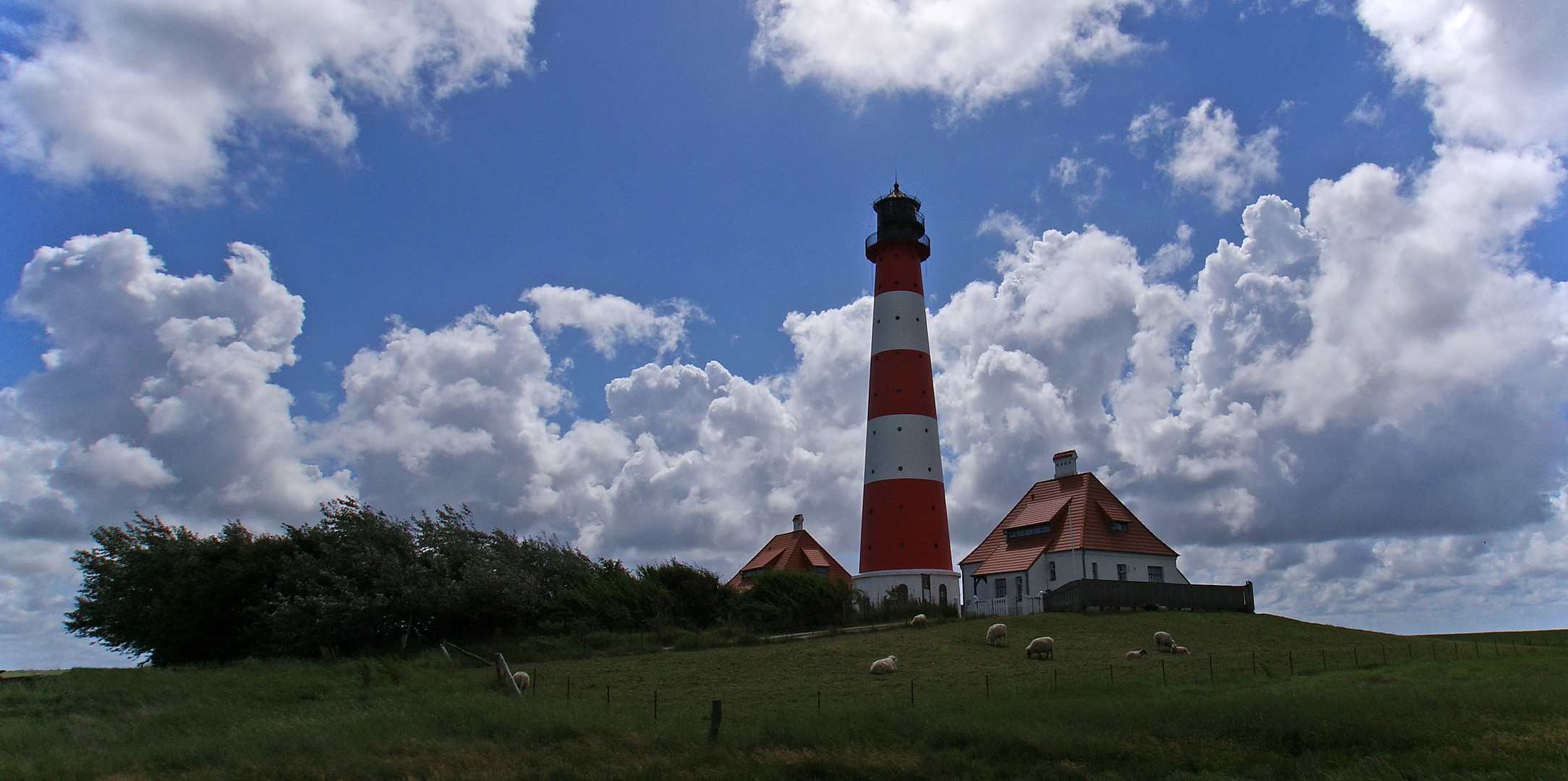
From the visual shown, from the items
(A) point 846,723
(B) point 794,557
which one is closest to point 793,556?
(B) point 794,557

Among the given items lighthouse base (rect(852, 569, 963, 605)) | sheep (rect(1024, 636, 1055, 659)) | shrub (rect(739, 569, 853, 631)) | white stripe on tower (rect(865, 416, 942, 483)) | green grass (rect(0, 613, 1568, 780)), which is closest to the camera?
green grass (rect(0, 613, 1568, 780))

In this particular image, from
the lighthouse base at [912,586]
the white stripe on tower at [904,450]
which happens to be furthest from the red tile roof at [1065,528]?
the white stripe on tower at [904,450]

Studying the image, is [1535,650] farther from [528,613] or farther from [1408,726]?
[528,613]

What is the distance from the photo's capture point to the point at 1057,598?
39000 millimetres

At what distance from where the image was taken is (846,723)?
17.3 metres

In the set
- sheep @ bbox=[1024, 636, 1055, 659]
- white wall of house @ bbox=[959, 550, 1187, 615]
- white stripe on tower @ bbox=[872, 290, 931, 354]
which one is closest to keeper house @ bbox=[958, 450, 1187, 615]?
white wall of house @ bbox=[959, 550, 1187, 615]

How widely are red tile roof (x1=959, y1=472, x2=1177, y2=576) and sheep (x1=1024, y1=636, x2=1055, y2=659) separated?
51.0 feet

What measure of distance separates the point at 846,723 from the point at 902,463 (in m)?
26.9

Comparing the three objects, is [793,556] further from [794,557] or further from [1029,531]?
[1029,531]

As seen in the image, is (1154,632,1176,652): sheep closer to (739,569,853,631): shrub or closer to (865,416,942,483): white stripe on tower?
(739,569,853,631): shrub

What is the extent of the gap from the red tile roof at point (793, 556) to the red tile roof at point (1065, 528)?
11.0 metres

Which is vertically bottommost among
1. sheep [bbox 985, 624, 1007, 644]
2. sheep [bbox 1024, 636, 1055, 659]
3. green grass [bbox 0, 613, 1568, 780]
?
green grass [bbox 0, 613, 1568, 780]

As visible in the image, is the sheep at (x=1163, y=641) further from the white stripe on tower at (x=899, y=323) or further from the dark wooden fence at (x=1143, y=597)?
the white stripe on tower at (x=899, y=323)

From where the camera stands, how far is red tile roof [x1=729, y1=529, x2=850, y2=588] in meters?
55.6
